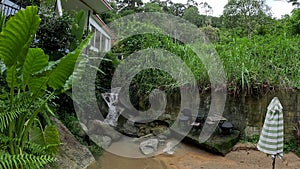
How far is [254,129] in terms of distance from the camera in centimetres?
500

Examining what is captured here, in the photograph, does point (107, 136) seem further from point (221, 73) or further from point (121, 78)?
point (221, 73)

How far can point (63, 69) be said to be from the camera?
6.88ft

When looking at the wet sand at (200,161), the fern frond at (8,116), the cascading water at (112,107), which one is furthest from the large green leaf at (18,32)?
the cascading water at (112,107)

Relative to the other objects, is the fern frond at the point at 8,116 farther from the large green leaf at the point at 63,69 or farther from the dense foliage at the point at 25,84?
the large green leaf at the point at 63,69

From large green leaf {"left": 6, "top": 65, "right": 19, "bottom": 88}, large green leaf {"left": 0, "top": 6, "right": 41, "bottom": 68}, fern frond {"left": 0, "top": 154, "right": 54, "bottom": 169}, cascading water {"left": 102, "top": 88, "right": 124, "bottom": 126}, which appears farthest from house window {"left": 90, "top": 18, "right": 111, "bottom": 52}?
fern frond {"left": 0, "top": 154, "right": 54, "bottom": 169}

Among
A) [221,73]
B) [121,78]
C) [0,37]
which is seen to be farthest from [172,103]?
[0,37]

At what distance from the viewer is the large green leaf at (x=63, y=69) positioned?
2.04 meters

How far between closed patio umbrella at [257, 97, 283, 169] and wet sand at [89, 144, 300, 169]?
3.00ft

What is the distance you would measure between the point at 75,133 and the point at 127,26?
4.78 m

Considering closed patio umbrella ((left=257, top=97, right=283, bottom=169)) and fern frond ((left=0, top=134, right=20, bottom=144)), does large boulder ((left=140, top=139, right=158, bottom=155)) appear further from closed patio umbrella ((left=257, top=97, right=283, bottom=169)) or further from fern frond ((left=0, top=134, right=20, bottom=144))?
fern frond ((left=0, top=134, right=20, bottom=144))

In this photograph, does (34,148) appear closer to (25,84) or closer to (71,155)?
(25,84)

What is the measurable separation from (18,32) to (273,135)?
3.03 meters

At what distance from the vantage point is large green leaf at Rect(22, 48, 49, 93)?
2.01m

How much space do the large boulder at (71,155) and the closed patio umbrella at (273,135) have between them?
7.66 feet
